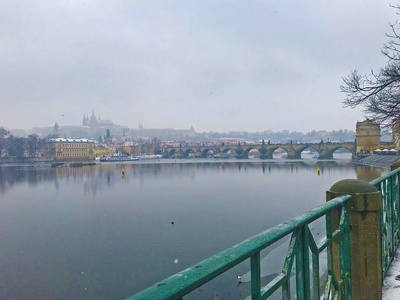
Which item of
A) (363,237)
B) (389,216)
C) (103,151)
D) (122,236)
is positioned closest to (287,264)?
(363,237)

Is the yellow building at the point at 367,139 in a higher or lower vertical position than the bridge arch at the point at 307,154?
higher

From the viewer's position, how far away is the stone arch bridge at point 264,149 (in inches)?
3561

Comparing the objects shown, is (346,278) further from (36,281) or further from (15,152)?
(15,152)

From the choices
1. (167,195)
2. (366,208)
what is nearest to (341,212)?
(366,208)

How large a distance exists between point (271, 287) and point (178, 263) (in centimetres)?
1079

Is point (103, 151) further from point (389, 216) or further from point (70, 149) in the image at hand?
point (389, 216)

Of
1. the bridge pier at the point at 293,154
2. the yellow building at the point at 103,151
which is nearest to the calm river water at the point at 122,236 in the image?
the bridge pier at the point at 293,154

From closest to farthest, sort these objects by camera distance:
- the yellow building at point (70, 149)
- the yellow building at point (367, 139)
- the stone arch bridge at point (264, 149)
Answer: the yellow building at point (367, 139)
the stone arch bridge at point (264, 149)
the yellow building at point (70, 149)

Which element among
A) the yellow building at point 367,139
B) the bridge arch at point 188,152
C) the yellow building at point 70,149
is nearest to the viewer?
the yellow building at point 367,139

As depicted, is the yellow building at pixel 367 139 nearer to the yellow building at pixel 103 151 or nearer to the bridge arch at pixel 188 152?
the bridge arch at pixel 188 152

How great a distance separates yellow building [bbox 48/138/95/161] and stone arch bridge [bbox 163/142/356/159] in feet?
104

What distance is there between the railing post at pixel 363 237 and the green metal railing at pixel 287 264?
0.10 meters

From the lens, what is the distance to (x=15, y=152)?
90875 mm

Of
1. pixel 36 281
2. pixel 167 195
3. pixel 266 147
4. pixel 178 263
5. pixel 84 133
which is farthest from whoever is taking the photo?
pixel 84 133
